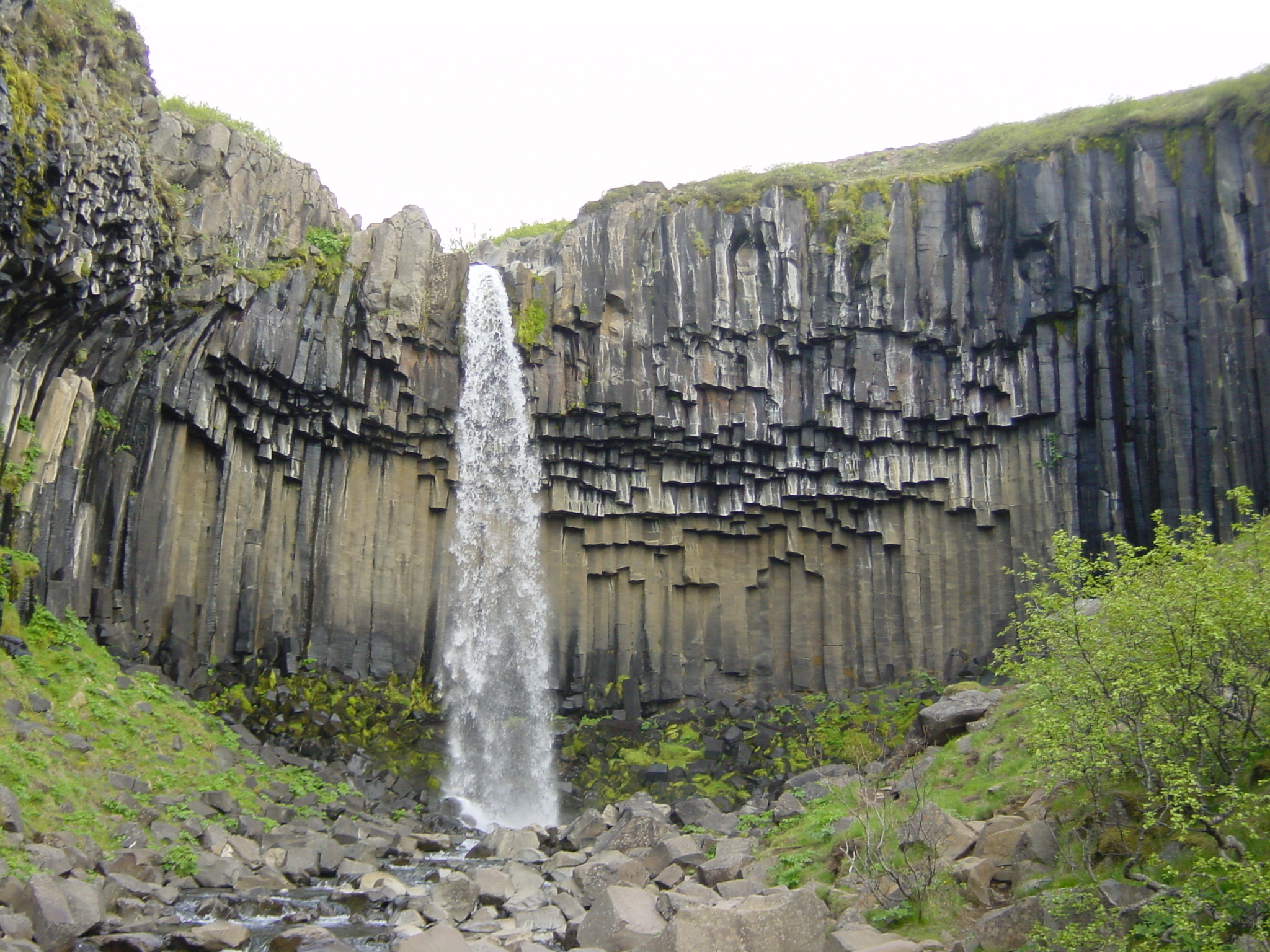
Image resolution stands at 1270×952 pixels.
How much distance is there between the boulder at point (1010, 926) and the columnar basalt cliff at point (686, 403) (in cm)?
1567

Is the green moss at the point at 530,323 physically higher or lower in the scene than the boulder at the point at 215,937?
higher

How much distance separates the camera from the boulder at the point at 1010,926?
8.80 m

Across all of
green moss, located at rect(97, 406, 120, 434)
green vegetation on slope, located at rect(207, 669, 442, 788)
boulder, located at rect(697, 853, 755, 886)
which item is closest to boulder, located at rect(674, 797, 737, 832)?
boulder, located at rect(697, 853, 755, 886)

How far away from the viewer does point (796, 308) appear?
26.4 meters

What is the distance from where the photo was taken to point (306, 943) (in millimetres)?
11195

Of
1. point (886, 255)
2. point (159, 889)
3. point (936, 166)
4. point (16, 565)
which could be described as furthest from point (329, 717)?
point (936, 166)

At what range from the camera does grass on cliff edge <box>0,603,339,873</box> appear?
1376cm

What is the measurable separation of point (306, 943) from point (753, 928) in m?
4.93

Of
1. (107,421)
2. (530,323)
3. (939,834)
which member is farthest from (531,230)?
(939,834)

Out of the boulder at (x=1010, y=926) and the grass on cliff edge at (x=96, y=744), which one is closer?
the boulder at (x=1010, y=926)

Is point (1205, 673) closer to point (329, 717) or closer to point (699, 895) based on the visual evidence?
point (699, 895)

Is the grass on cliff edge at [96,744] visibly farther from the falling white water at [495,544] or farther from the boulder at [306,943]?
the falling white water at [495,544]

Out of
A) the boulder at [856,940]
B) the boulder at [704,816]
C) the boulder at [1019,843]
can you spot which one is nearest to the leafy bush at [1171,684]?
the boulder at [1019,843]

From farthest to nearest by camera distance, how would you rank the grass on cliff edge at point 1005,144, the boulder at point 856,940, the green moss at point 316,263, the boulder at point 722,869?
the grass on cliff edge at point 1005,144
the green moss at point 316,263
the boulder at point 722,869
the boulder at point 856,940
